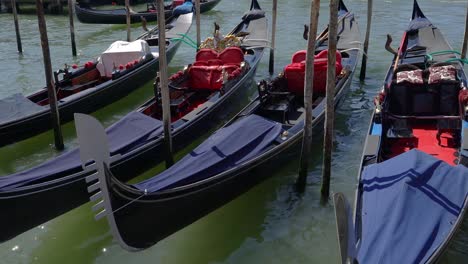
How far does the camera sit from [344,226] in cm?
247

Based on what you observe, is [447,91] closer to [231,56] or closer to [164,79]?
[164,79]

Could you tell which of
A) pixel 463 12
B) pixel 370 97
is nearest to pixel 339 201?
pixel 370 97

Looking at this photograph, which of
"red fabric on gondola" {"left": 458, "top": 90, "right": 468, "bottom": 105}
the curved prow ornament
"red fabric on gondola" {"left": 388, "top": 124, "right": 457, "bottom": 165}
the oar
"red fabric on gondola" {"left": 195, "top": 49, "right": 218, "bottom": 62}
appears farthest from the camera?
"red fabric on gondola" {"left": 195, "top": 49, "right": 218, "bottom": 62}

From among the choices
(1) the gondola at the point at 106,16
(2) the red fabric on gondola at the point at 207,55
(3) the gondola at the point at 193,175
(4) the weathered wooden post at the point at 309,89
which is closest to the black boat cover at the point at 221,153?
(3) the gondola at the point at 193,175

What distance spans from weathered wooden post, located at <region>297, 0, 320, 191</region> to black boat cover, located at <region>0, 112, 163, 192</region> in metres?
1.65

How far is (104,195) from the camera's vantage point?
3773mm

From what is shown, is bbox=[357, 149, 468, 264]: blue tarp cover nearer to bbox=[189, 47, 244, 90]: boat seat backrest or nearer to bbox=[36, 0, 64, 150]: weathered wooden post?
bbox=[189, 47, 244, 90]: boat seat backrest

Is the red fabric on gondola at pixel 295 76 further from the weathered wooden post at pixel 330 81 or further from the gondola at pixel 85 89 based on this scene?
the gondola at pixel 85 89

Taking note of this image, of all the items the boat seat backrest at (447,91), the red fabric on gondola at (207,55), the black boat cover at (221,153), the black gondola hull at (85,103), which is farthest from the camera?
the red fabric on gondola at (207,55)

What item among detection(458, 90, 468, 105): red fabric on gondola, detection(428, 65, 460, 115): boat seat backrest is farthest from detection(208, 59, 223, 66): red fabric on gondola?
detection(458, 90, 468, 105): red fabric on gondola

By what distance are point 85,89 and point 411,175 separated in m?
5.67

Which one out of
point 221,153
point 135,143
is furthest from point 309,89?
point 135,143

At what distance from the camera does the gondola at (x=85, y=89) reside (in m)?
6.83

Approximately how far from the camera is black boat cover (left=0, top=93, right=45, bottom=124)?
6777mm
